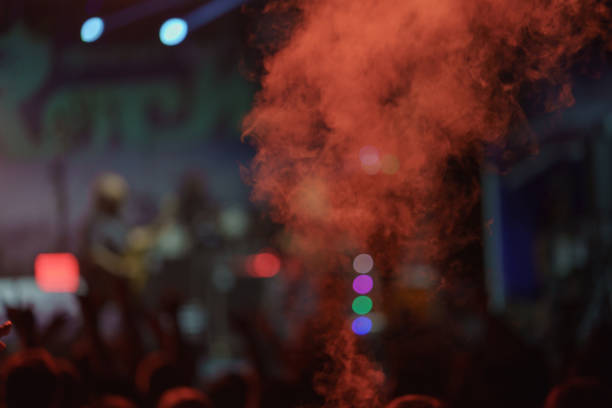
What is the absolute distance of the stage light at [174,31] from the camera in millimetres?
3545

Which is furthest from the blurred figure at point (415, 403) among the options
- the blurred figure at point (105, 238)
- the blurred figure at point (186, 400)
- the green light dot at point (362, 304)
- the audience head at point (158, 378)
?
the green light dot at point (362, 304)

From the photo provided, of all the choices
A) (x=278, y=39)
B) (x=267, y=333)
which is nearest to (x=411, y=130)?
(x=278, y=39)

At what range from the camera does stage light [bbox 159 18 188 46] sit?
354cm

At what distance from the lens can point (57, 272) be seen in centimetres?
819

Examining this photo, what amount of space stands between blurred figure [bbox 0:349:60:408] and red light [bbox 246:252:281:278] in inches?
273

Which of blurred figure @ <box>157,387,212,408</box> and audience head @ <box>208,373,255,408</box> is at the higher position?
blurred figure @ <box>157,387,212,408</box>

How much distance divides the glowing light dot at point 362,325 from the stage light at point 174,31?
3047 millimetres

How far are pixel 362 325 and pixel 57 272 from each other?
4.75m

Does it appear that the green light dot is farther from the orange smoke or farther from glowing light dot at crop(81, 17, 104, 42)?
glowing light dot at crop(81, 17, 104, 42)

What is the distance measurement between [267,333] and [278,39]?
1.76 m

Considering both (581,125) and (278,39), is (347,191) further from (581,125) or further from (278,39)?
(581,125)

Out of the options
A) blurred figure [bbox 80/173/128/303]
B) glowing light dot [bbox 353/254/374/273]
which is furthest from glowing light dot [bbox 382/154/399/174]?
glowing light dot [bbox 353/254/374/273]

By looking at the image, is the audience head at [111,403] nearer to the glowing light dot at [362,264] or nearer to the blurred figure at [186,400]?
the blurred figure at [186,400]

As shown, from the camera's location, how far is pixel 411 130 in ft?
8.40
